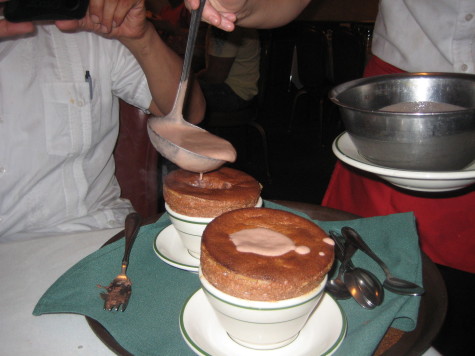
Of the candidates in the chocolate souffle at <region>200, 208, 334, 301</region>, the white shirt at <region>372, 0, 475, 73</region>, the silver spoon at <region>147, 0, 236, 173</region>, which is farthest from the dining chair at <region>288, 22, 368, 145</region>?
the chocolate souffle at <region>200, 208, 334, 301</region>

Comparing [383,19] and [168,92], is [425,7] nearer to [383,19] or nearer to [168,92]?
[383,19]

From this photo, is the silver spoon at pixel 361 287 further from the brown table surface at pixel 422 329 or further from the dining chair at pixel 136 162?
the dining chair at pixel 136 162

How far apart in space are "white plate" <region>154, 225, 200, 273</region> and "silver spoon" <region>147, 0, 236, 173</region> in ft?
0.45

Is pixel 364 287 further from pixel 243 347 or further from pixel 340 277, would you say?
pixel 243 347

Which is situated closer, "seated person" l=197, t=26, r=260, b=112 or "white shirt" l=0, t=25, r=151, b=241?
"white shirt" l=0, t=25, r=151, b=241

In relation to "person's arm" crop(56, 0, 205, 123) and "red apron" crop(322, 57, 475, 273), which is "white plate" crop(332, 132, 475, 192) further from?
"person's arm" crop(56, 0, 205, 123)

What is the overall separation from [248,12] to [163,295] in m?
0.66

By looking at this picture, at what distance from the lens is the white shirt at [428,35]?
103cm

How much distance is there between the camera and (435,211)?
1.11 metres

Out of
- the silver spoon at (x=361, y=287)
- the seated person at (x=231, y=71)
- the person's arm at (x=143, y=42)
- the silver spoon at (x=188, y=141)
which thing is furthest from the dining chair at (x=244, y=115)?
the silver spoon at (x=361, y=287)

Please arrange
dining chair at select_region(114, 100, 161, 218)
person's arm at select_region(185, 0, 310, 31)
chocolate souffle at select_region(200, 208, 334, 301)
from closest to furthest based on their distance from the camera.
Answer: chocolate souffle at select_region(200, 208, 334, 301), person's arm at select_region(185, 0, 310, 31), dining chair at select_region(114, 100, 161, 218)

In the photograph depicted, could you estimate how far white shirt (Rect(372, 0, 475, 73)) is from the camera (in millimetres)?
1032

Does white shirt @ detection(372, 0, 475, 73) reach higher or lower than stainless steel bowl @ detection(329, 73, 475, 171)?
higher

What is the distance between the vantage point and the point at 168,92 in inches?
46.9
